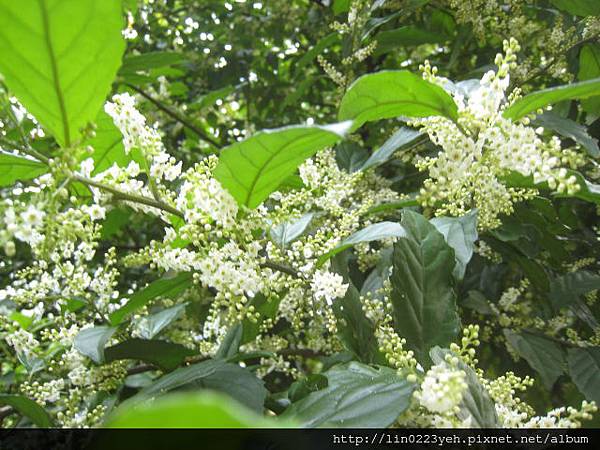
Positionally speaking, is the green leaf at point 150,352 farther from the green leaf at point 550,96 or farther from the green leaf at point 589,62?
the green leaf at point 589,62

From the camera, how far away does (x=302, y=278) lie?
1554 mm

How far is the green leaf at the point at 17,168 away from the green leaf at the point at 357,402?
841 millimetres

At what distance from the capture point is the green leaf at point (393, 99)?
1303 mm

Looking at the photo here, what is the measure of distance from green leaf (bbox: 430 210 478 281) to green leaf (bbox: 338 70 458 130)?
0.96ft

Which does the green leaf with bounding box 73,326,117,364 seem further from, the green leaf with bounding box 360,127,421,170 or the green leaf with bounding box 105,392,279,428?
the green leaf with bounding box 105,392,279,428

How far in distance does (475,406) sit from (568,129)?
1.02 m

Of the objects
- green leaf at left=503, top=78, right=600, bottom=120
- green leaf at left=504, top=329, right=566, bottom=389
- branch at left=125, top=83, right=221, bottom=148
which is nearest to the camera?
green leaf at left=503, top=78, right=600, bottom=120

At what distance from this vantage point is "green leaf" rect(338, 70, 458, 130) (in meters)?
1.30

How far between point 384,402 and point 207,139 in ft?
8.14

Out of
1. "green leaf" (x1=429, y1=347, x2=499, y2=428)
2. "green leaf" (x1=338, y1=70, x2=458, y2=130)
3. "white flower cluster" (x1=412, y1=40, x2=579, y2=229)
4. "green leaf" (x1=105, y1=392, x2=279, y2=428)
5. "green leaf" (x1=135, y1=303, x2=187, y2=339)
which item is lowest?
"green leaf" (x1=105, y1=392, x2=279, y2=428)

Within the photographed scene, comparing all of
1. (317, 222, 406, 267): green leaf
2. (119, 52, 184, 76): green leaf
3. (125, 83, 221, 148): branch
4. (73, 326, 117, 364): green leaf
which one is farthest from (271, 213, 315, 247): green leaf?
(125, 83, 221, 148): branch

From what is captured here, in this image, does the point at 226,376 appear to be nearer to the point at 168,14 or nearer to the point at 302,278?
the point at 302,278

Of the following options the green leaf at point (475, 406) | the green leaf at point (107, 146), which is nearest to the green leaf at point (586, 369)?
the green leaf at point (475, 406)

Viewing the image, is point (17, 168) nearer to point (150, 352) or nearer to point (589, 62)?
point (150, 352)
